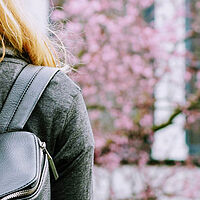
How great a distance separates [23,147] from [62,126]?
0.12 m

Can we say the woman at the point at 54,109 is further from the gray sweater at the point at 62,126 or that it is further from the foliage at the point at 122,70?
the foliage at the point at 122,70

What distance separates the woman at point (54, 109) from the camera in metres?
0.92

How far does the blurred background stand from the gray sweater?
3.35 m

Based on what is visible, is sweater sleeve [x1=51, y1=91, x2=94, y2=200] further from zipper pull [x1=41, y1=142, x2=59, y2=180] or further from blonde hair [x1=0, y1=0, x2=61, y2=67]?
blonde hair [x1=0, y1=0, x2=61, y2=67]

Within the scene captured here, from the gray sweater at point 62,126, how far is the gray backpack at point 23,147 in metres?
0.02

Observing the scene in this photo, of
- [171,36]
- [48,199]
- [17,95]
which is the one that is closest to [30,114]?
[17,95]

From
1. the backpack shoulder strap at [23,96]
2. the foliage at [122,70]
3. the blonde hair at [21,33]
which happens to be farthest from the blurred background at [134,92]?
the backpack shoulder strap at [23,96]

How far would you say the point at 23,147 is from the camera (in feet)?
2.72

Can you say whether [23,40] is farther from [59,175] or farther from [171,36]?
[171,36]

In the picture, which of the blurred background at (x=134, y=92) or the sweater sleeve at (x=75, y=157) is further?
the blurred background at (x=134, y=92)

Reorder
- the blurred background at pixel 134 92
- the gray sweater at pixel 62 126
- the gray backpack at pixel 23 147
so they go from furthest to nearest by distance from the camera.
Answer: the blurred background at pixel 134 92, the gray sweater at pixel 62 126, the gray backpack at pixel 23 147

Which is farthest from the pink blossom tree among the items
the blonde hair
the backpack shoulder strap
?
the backpack shoulder strap

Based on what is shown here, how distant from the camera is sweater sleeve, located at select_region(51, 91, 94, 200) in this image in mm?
945

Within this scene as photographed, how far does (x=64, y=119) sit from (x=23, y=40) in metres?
0.21
